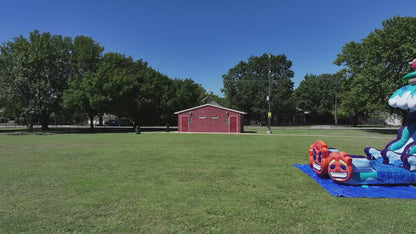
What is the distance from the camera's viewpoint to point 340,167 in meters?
6.92

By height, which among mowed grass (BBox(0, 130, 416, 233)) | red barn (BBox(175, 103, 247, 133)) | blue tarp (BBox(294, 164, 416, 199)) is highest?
red barn (BBox(175, 103, 247, 133))

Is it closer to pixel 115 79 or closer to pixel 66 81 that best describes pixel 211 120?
pixel 115 79

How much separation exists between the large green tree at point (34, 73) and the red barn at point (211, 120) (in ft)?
61.3

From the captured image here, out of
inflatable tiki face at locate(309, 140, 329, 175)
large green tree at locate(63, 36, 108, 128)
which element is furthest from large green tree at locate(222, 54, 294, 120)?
inflatable tiki face at locate(309, 140, 329, 175)

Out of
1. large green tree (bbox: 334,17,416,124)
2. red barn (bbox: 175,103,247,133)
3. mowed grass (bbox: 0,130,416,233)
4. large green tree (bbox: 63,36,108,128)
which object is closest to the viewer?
mowed grass (bbox: 0,130,416,233)

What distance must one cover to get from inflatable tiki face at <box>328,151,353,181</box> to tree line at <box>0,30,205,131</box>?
1212 inches

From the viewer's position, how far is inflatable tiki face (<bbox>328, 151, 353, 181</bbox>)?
6.75 meters

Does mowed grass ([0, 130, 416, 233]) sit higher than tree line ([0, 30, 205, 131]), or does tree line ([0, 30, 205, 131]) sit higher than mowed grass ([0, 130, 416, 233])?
tree line ([0, 30, 205, 131])

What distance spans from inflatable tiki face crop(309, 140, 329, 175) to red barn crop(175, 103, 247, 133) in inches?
962

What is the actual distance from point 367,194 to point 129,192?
19.9 feet

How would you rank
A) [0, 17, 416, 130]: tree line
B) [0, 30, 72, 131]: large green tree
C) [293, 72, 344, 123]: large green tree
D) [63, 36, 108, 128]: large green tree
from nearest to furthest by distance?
[0, 17, 416, 130]: tree line, [0, 30, 72, 131]: large green tree, [63, 36, 108, 128]: large green tree, [293, 72, 344, 123]: large green tree

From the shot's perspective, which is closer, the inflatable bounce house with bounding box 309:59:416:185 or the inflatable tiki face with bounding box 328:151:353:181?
the inflatable tiki face with bounding box 328:151:353:181

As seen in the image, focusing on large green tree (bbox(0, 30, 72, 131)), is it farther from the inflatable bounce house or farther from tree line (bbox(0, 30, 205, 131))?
the inflatable bounce house

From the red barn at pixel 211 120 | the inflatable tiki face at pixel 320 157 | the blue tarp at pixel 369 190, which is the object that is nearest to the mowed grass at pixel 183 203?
the blue tarp at pixel 369 190
